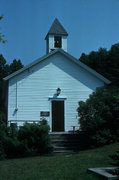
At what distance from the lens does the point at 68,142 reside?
696 inches

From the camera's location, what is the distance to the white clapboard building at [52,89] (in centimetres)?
2052

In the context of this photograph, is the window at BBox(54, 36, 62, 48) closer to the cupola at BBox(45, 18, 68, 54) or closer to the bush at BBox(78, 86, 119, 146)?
the cupola at BBox(45, 18, 68, 54)

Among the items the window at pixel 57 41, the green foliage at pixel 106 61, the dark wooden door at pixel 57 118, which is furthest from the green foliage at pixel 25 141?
the green foliage at pixel 106 61

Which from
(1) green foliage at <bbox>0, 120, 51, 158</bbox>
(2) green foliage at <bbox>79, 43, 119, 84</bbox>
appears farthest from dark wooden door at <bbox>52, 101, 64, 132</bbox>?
(2) green foliage at <bbox>79, 43, 119, 84</bbox>

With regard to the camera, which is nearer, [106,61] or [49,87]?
[49,87]

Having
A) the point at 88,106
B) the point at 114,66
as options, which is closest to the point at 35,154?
the point at 88,106

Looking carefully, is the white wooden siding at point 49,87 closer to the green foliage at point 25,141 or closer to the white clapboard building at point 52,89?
the white clapboard building at point 52,89

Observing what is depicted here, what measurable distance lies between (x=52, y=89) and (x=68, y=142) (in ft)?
15.1

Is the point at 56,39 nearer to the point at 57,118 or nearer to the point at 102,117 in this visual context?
the point at 57,118

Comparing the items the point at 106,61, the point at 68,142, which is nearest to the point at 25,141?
the point at 68,142

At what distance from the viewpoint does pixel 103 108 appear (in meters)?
16.9

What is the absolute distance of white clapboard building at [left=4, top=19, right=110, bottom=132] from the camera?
2052 centimetres

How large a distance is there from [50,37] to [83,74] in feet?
13.6

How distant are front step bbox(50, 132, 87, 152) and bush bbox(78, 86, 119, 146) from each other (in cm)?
71
